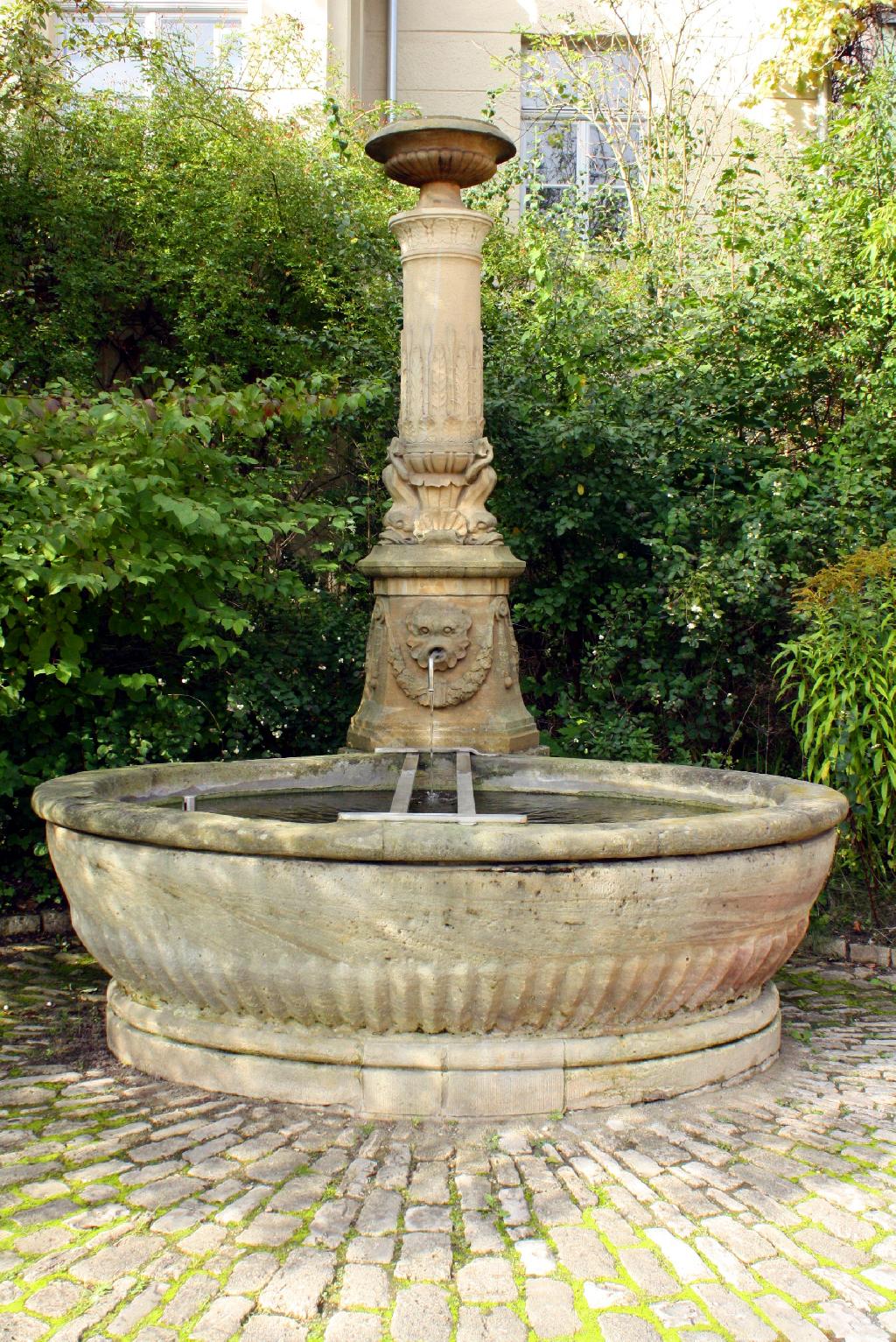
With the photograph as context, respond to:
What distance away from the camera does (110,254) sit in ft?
27.2

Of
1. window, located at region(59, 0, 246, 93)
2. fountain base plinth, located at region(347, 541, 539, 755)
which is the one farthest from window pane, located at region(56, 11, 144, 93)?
fountain base plinth, located at region(347, 541, 539, 755)

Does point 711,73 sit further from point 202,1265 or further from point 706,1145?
point 202,1265

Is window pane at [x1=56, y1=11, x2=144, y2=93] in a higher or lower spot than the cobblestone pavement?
higher

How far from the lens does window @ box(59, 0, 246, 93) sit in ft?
30.3

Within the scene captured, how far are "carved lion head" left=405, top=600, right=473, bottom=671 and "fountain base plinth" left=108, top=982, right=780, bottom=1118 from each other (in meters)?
2.24

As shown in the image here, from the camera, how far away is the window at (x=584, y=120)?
10438mm

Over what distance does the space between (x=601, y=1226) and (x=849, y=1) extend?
10.0 meters

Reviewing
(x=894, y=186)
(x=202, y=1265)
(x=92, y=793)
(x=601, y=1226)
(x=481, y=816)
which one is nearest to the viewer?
(x=202, y=1265)

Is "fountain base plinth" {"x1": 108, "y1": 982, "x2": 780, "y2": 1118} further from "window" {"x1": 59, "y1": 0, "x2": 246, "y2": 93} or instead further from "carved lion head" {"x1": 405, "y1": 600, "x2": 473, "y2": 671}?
"window" {"x1": 59, "y1": 0, "x2": 246, "y2": 93}

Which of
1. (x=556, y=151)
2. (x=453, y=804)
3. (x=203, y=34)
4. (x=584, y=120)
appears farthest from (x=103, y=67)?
(x=453, y=804)

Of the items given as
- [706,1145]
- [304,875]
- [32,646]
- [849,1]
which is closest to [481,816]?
[304,875]

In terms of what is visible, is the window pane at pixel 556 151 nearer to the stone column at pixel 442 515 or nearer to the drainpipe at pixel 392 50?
the drainpipe at pixel 392 50

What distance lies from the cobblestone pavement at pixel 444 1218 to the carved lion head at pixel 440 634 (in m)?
2.35

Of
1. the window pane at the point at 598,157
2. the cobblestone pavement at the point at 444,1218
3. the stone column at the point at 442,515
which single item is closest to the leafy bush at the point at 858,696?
the stone column at the point at 442,515
